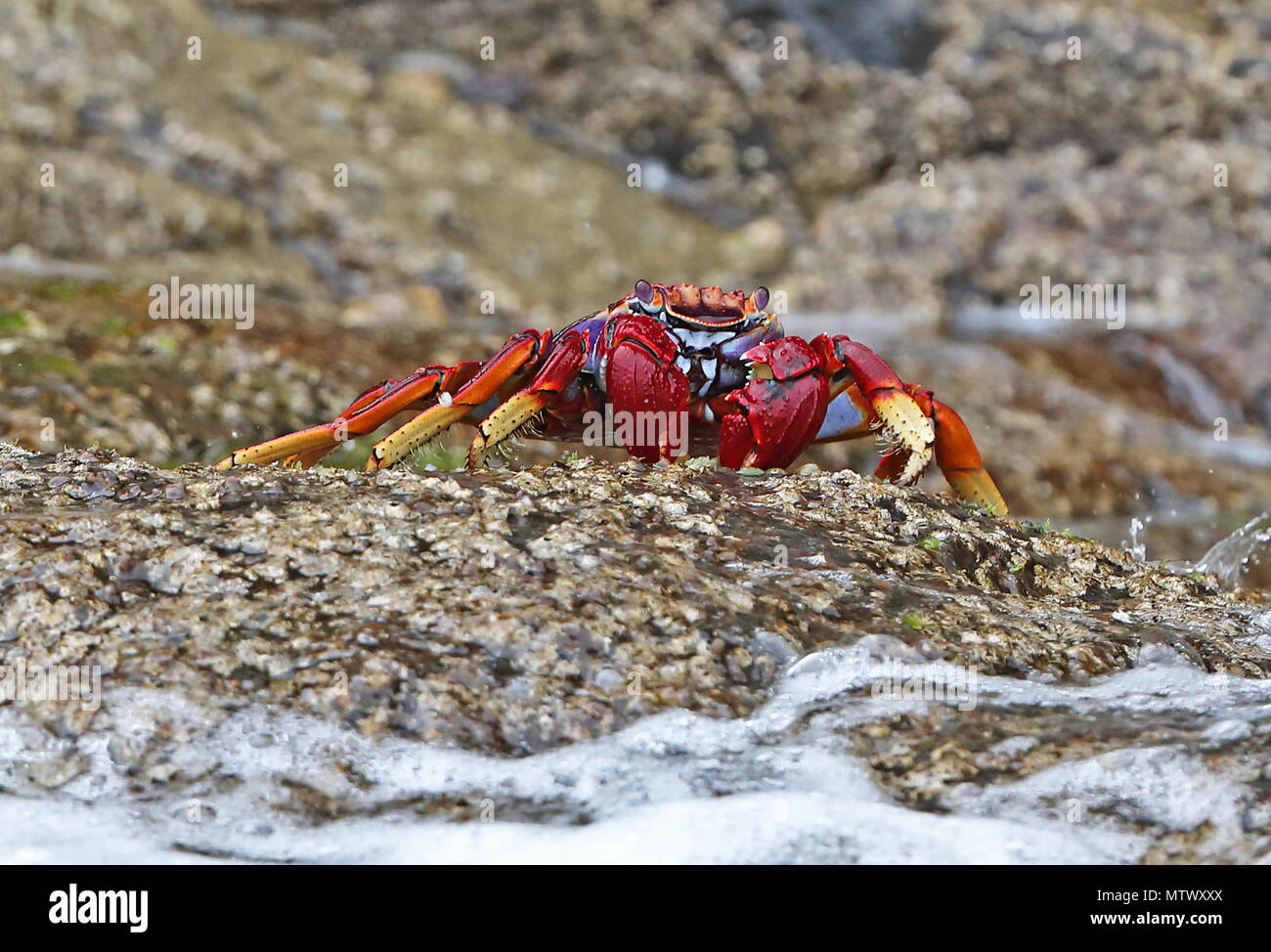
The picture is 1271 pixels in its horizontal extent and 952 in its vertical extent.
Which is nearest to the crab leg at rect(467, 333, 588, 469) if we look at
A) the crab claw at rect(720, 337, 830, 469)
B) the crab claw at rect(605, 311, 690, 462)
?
the crab claw at rect(605, 311, 690, 462)

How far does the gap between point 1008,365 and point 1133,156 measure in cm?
467

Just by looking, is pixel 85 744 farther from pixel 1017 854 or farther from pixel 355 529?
pixel 1017 854

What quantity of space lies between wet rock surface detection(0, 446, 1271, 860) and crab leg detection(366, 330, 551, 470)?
0.44 meters

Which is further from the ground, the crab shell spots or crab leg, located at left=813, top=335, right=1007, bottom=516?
the crab shell spots

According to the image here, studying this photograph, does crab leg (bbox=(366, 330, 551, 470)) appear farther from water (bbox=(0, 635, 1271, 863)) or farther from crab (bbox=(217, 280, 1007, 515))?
water (bbox=(0, 635, 1271, 863))

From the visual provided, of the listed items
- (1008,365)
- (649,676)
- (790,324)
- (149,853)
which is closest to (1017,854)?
(649,676)

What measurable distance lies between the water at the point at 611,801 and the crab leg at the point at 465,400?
190 cm

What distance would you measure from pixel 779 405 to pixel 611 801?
2.22 meters

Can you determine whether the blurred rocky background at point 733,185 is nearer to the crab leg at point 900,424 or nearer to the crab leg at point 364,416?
the crab leg at point 364,416

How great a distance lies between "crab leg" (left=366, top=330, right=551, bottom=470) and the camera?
5.38 metres

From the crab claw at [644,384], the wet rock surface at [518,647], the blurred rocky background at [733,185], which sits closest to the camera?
the wet rock surface at [518,647]

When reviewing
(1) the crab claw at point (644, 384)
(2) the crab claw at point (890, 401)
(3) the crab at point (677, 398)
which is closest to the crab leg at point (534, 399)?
(3) the crab at point (677, 398)

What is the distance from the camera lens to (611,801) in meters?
3.48

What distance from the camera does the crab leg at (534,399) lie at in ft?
17.3
